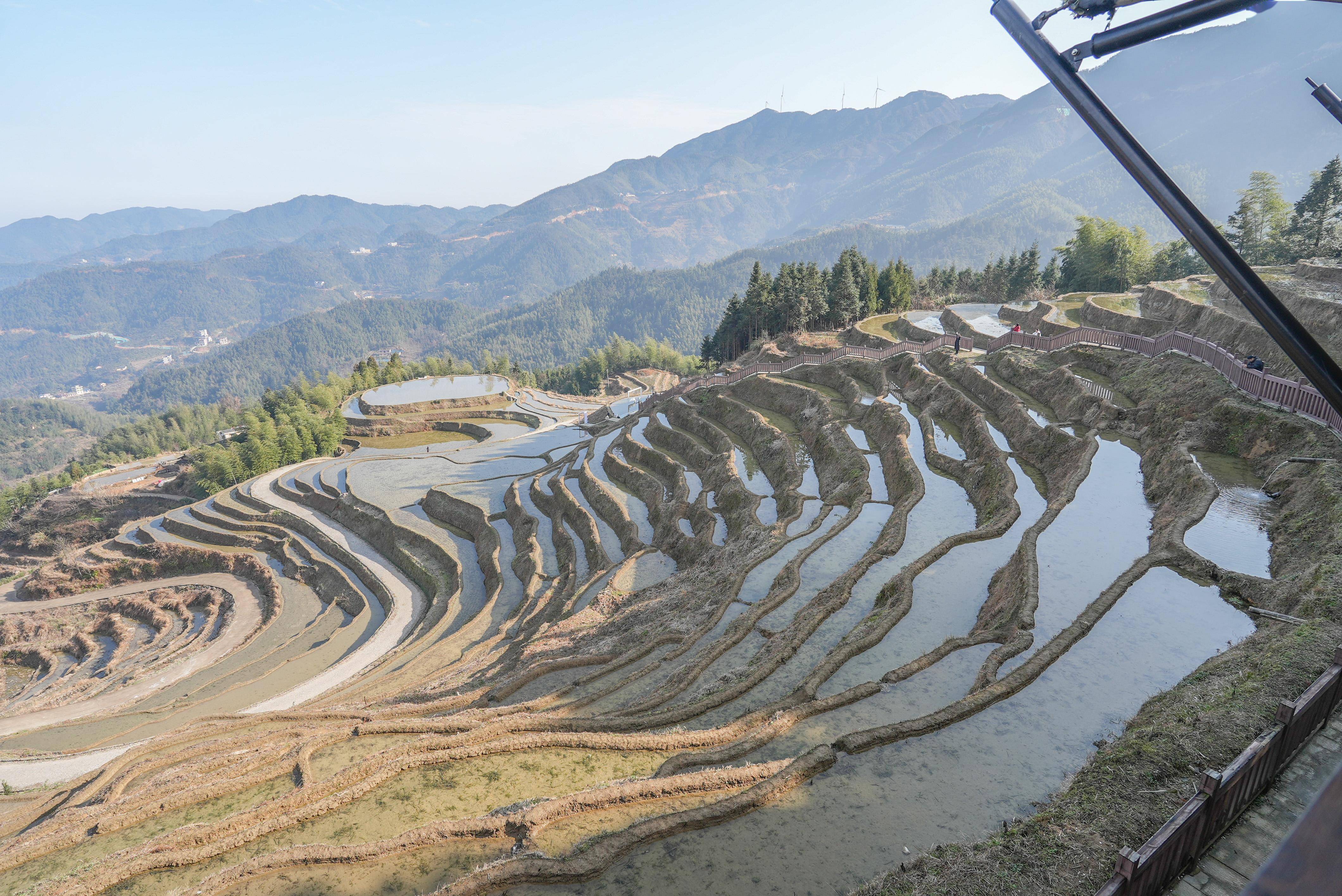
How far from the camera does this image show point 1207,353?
28297mm

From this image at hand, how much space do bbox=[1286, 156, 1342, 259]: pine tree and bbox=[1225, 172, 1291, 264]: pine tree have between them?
388 centimetres

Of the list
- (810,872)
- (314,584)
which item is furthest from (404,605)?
(810,872)

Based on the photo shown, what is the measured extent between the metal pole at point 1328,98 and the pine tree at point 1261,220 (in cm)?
5242

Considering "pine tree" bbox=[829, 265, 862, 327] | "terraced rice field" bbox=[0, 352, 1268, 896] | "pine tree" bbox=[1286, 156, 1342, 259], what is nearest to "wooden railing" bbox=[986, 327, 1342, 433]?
"terraced rice field" bbox=[0, 352, 1268, 896]

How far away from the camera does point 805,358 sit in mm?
51281

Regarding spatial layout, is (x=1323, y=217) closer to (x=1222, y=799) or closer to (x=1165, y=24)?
(x=1222, y=799)

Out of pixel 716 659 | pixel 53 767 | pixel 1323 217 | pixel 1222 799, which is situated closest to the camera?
pixel 1222 799

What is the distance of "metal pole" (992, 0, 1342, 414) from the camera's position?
222 inches

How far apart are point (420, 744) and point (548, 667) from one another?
235 inches

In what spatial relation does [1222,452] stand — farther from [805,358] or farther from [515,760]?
[805,358]

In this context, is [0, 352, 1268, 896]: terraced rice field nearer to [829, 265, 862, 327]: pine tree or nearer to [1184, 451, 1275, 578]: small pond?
[1184, 451, 1275, 578]: small pond

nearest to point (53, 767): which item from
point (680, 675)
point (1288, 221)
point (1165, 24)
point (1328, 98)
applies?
point (680, 675)

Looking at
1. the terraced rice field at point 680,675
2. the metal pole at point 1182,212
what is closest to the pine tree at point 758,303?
the terraced rice field at point 680,675

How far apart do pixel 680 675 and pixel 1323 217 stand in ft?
176
